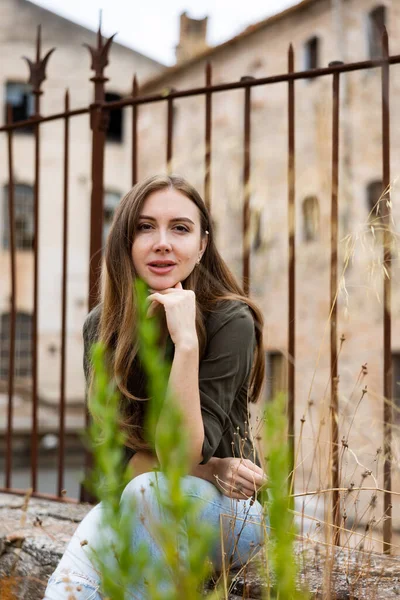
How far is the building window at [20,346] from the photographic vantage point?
54.3 ft

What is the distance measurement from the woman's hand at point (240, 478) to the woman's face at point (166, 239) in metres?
0.52

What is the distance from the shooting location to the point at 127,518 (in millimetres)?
907

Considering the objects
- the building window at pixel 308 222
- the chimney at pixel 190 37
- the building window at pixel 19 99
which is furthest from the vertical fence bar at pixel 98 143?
the chimney at pixel 190 37

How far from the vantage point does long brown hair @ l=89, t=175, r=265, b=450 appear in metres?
2.15

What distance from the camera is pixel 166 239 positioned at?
220cm

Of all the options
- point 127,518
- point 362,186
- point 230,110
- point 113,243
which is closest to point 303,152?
point 362,186

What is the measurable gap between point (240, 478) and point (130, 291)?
23.0 inches

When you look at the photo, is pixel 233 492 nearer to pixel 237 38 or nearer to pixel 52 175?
Result: pixel 237 38

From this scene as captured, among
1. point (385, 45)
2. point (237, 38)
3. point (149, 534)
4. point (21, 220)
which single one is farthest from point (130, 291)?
point (21, 220)

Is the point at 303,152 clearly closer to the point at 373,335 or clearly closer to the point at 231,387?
the point at 373,335

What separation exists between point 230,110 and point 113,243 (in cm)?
1173

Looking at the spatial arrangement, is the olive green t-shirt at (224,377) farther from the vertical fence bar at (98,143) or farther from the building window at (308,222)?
the building window at (308,222)

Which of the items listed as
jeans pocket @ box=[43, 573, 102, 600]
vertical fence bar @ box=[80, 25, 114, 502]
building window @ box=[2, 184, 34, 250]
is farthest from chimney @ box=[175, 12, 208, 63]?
jeans pocket @ box=[43, 573, 102, 600]

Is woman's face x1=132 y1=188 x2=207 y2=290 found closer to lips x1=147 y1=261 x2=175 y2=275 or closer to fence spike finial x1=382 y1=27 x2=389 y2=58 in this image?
lips x1=147 y1=261 x2=175 y2=275
